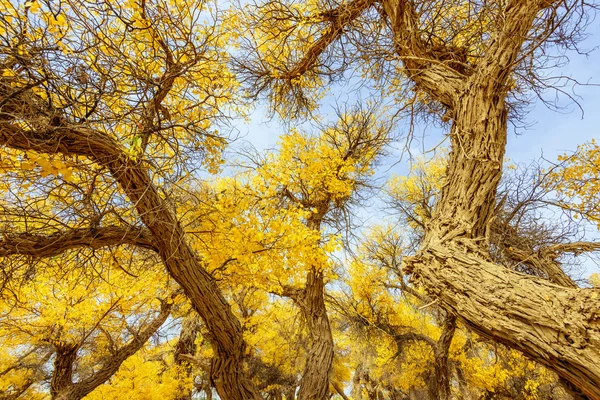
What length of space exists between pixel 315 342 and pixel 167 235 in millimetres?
3434

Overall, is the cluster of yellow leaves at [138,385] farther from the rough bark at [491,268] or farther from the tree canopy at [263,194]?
the rough bark at [491,268]

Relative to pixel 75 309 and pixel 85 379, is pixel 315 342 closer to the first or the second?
pixel 75 309

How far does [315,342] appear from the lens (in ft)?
16.6

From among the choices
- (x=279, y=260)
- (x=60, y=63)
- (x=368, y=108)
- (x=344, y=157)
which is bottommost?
(x=279, y=260)

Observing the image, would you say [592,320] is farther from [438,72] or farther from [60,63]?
[60,63]

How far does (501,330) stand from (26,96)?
2842mm

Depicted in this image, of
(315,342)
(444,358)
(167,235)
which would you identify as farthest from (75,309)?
(444,358)

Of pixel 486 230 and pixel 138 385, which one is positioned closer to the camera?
pixel 486 230

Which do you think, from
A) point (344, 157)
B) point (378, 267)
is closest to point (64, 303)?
point (344, 157)

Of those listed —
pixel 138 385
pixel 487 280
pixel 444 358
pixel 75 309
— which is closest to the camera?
pixel 487 280

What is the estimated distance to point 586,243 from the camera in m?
4.16

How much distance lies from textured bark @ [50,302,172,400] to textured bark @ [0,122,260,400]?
3.19 meters

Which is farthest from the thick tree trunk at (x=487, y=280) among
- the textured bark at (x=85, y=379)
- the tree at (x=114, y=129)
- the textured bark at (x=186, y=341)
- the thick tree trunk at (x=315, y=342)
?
the textured bark at (x=186, y=341)

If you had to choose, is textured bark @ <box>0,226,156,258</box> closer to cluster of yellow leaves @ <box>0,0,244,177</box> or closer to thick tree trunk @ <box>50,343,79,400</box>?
cluster of yellow leaves @ <box>0,0,244,177</box>
